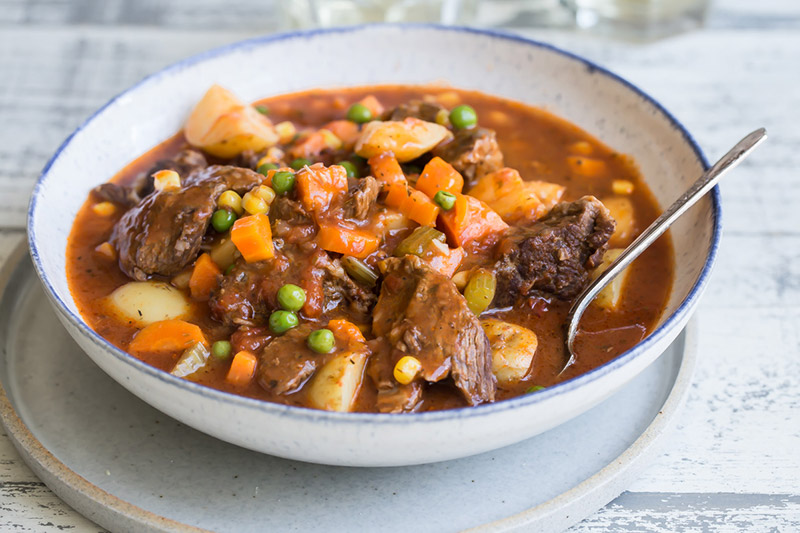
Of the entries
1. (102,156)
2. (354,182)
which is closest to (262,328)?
(354,182)

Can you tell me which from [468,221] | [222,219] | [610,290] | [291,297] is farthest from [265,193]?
[610,290]

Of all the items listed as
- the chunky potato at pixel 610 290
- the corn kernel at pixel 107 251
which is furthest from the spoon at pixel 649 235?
the corn kernel at pixel 107 251

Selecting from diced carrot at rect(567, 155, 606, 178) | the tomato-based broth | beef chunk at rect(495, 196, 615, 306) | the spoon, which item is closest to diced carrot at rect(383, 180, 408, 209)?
the tomato-based broth

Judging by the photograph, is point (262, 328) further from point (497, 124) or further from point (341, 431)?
point (497, 124)

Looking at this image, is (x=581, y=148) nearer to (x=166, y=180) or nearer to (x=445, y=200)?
(x=445, y=200)

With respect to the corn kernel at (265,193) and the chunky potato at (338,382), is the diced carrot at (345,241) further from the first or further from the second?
the chunky potato at (338,382)
